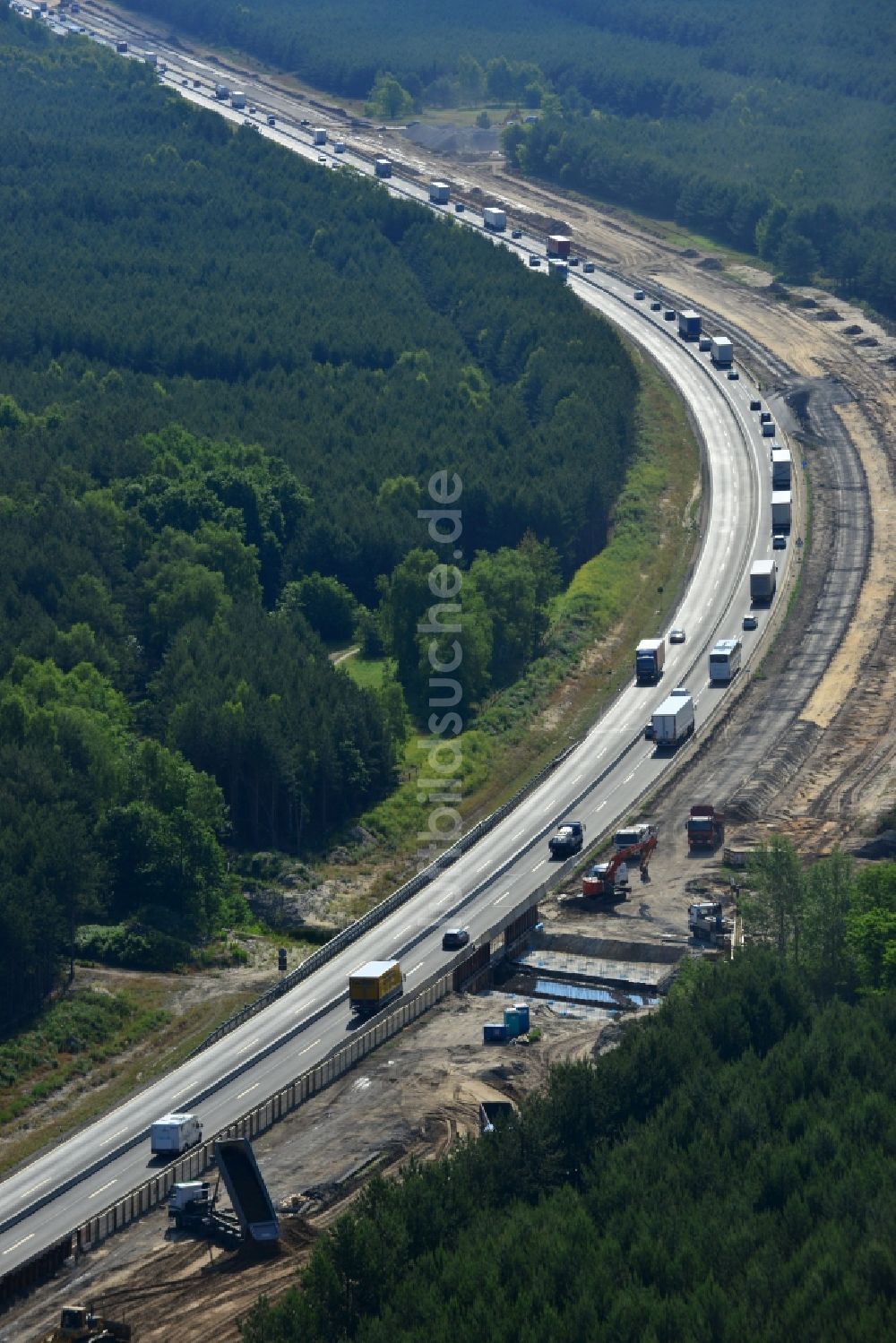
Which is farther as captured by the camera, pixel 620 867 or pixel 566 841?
pixel 566 841

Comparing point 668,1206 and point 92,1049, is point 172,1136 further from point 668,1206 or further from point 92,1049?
point 668,1206

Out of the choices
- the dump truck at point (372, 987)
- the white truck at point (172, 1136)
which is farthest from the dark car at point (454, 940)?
the white truck at point (172, 1136)

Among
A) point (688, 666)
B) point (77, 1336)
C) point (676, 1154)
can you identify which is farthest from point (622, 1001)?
point (688, 666)

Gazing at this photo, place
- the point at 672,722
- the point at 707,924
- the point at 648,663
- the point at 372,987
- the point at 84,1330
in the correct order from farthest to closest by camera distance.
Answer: the point at 648,663 < the point at 672,722 < the point at 707,924 < the point at 372,987 < the point at 84,1330

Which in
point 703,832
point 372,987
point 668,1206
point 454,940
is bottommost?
point 454,940

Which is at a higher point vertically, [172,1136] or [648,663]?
[648,663]

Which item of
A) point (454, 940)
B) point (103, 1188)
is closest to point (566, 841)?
point (454, 940)
